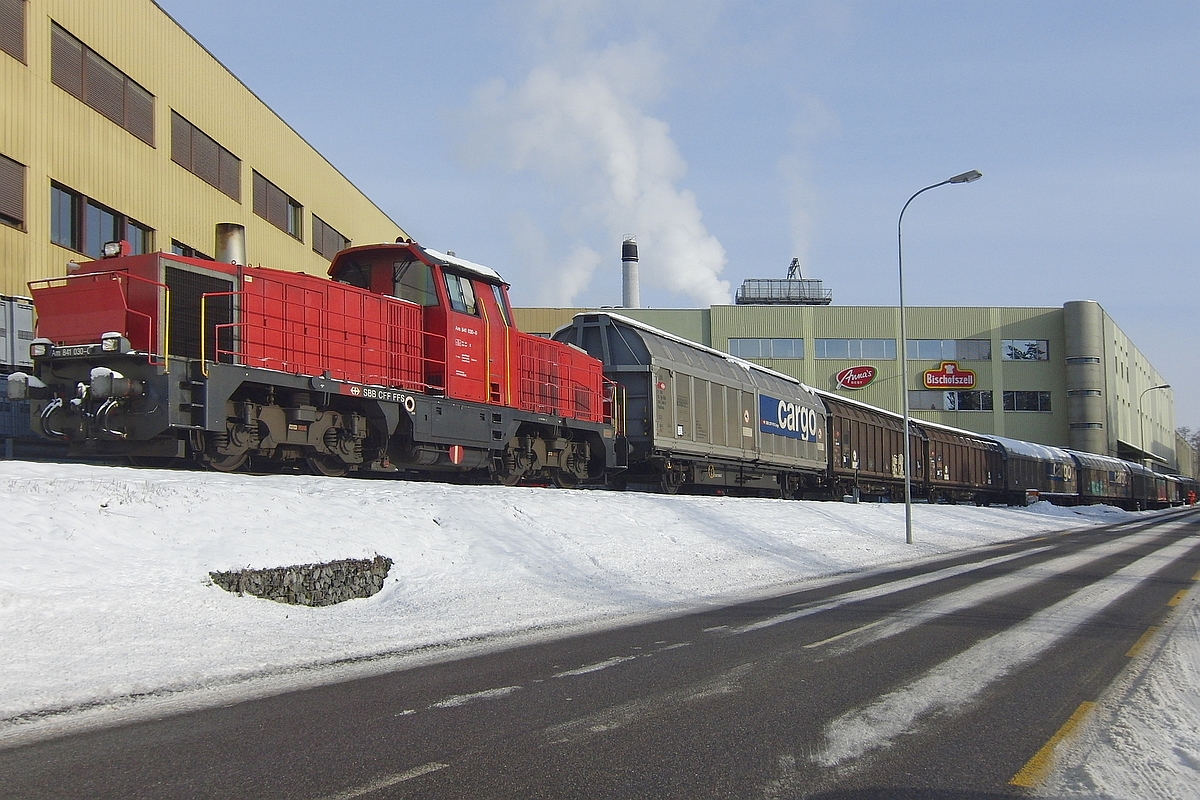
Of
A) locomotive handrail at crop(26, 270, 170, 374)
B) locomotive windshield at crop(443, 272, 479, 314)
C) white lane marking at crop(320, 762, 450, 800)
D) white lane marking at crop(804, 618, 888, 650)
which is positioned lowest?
white lane marking at crop(804, 618, 888, 650)

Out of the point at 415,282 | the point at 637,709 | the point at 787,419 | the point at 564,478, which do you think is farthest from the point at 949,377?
the point at 637,709

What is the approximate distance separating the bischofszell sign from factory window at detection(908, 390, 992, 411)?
38.1 m

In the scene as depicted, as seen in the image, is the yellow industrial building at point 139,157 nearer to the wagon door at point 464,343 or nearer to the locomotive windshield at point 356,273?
the locomotive windshield at point 356,273

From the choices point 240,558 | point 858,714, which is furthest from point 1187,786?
point 240,558

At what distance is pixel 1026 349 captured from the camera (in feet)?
217

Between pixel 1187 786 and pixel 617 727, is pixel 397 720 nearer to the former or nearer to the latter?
pixel 617 727

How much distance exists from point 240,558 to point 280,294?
16.7 ft

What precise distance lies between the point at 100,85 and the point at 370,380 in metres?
12.2

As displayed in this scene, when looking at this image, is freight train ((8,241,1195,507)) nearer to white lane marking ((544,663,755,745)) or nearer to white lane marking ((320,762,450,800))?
white lane marking ((544,663,755,745))

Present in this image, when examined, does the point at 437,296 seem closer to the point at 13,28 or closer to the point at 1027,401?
the point at 13,28

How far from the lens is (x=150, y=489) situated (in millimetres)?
9836

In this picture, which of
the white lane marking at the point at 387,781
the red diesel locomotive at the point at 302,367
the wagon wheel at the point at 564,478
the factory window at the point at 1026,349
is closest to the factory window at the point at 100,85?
the red diesel locomotive at the point at 302,367

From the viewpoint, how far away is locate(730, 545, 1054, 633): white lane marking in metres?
9.48

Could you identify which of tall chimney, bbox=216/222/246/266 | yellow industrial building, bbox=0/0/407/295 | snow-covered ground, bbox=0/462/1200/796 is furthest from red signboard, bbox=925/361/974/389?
tall chimney, bbox=216/222/246/266
